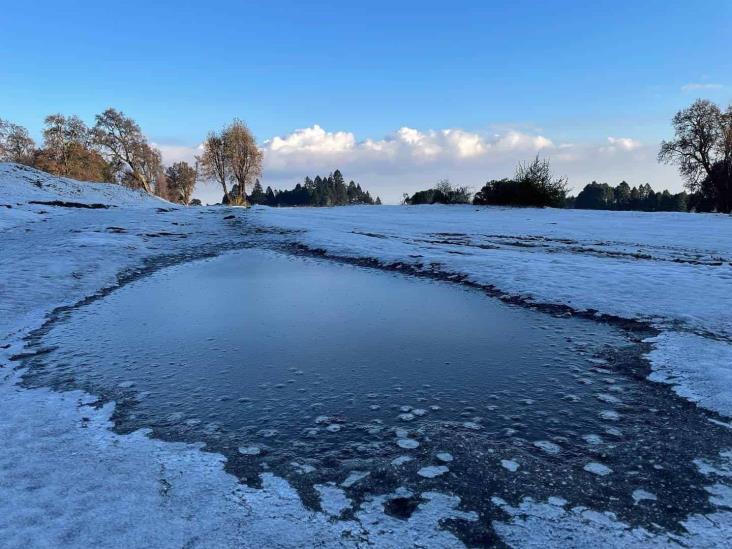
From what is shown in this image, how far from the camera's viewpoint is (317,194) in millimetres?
120938

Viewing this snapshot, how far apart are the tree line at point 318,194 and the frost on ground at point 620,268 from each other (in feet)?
335

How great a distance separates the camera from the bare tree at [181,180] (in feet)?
259

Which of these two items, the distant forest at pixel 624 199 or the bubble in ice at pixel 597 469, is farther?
the distant forest at pixel 624 199

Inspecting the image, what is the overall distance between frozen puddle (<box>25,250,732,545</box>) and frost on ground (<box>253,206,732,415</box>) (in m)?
0.56

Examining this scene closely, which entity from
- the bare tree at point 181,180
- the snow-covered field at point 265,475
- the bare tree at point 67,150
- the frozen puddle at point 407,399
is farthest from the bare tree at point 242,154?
the frozen puddle at point 407,399

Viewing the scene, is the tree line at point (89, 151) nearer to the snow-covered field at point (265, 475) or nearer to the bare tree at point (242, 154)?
the bare tree at point (242, 154)

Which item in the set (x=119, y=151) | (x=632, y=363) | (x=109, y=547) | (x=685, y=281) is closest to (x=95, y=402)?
(x=109, y=547)

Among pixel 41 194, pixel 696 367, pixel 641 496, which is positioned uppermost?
pixel 41 194

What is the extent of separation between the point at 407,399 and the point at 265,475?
1.56 metres

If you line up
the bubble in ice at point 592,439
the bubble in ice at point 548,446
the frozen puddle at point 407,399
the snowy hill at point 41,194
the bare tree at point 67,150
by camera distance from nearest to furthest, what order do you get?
1. the frozen puddle at point 407,399
2. the bubble in ice at point 548,446
3. the bubble in ice at point 592,439
4. the snowy hill at point 41,194
5. the bare tree at point 67,150

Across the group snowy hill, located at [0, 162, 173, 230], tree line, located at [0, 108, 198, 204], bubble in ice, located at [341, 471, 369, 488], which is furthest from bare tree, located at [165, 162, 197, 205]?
bubble in ice, located at [341, 471, 369, 488]

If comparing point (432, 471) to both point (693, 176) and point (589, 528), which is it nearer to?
point (589, 528)

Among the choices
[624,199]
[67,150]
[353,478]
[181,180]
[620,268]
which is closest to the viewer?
[353,478]

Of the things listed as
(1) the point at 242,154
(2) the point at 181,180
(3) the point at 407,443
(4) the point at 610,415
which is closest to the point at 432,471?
(3) the point at 407,443
